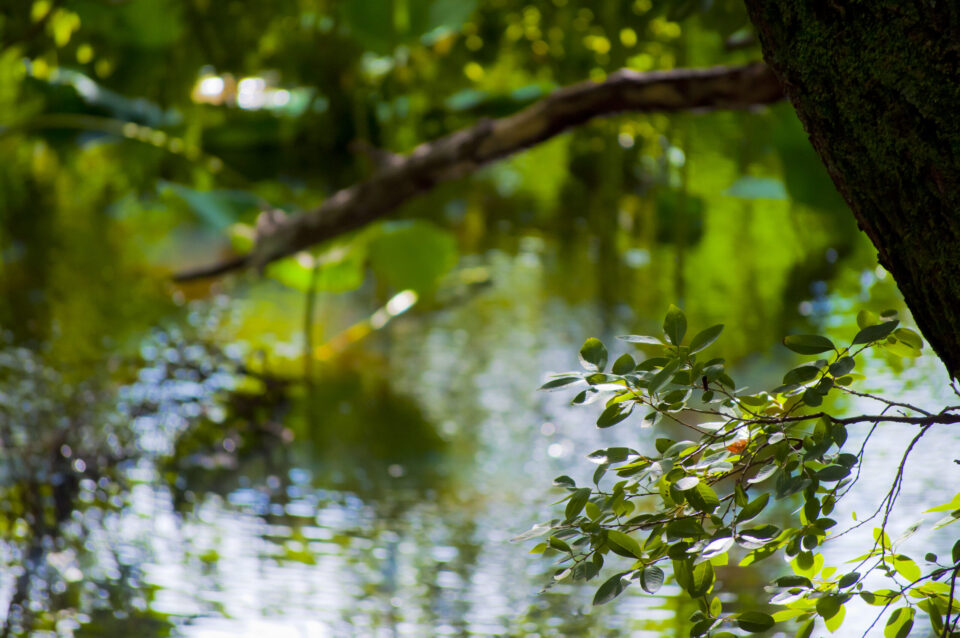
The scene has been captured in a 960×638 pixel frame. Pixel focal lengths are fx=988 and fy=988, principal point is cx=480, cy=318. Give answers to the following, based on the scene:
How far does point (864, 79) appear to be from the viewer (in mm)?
562

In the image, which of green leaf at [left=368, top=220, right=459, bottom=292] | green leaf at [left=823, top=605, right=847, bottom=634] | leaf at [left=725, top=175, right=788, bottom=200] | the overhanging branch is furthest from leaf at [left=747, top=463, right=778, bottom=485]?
leaf at [left=725, top=175, right=788, bottom=200]

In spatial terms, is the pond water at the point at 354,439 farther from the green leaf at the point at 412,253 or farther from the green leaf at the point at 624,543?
the green leaf at the point at 624,543

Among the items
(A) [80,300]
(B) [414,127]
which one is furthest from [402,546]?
(B) [414,127]

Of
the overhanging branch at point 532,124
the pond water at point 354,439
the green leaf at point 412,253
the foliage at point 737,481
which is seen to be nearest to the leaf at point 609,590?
the foliage at point 737,481

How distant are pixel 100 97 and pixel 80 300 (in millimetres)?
1314

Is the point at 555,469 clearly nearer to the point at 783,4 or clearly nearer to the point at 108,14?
the point at 783,4

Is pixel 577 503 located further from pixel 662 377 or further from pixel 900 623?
pixel 900 623

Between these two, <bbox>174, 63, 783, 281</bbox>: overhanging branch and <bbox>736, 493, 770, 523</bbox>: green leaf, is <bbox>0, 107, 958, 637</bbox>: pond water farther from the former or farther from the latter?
<bbox>736, 493, 770, 523</bbox>: green leaf

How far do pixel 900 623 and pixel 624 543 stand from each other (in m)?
0.20

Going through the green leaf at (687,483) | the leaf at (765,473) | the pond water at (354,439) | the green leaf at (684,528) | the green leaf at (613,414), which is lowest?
the green leaf at (684,528)

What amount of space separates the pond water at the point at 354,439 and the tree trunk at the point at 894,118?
0.82m

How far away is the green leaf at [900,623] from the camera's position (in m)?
0.62

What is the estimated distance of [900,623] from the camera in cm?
65

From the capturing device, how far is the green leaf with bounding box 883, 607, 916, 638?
619 millimetres
